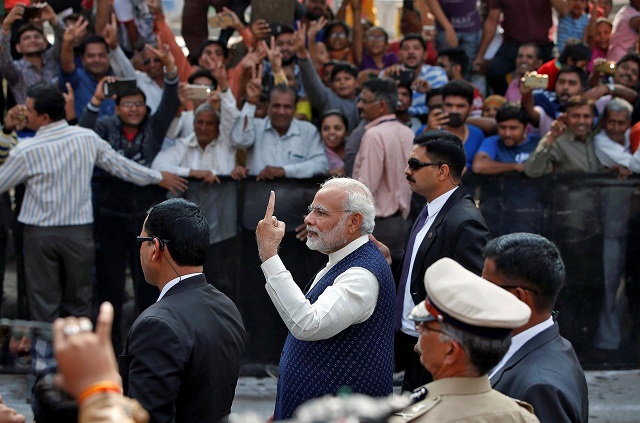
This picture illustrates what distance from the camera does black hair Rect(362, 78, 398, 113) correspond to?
26.6 feet

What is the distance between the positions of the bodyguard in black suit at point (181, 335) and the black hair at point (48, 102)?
11.9 ft

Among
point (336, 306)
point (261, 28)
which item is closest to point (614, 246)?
point (261, 28)

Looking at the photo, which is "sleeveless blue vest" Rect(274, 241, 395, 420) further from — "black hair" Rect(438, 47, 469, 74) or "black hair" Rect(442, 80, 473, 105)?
"black hair" Rect(438, 47, 469, 74)

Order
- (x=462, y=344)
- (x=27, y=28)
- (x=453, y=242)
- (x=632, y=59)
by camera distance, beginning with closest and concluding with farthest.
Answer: (x=462, y=344), (x=453, y=242), (x=27, y=28), (x=632, y=59)

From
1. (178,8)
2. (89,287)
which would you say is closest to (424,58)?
(89,287)

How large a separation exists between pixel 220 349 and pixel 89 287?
402 cm

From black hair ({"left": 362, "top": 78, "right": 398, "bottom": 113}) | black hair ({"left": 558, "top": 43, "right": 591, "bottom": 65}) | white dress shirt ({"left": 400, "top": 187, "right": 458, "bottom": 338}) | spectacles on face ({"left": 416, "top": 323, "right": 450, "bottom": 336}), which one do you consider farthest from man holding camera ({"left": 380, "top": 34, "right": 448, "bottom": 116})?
spectacles on face ({"left": 416, "top": 323, "right": 450, "bottom": 336})

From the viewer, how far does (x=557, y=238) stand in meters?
8.25

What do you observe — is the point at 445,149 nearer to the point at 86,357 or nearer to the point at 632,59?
the point at 86,357

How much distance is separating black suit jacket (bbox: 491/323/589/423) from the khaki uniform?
43cm

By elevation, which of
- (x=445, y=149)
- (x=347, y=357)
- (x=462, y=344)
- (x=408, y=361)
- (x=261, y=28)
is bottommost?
(x=408, y=361)

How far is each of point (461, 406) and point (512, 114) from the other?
5836 millimetres

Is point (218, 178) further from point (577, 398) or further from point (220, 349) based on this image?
point (577, 398)

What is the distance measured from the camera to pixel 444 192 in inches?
232
